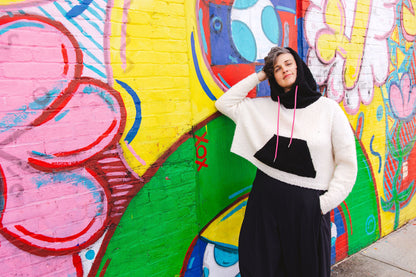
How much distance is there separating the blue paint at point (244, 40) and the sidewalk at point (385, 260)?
7.86ft

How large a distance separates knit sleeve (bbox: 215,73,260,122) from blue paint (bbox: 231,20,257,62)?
0.45 metres

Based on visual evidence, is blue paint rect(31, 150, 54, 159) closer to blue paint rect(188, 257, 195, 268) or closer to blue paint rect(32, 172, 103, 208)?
blue paint rect(32, 172, 103, 208)

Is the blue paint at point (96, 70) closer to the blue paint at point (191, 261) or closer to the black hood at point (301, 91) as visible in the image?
the black hood at point (301, 91)

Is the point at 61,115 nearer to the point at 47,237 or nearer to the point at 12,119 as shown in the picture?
the point at 12,119

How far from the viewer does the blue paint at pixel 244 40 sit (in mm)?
2695

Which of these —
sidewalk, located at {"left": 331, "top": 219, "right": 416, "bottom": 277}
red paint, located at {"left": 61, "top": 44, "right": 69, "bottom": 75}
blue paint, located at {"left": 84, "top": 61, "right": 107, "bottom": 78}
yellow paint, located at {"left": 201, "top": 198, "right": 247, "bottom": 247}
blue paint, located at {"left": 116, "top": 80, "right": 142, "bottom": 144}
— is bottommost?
sidewalk, located at {"left": 331, "top": 219, "right": 416, "bottom": 277}

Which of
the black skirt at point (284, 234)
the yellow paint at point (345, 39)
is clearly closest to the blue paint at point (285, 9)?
the yellow paint at point (345, 39)

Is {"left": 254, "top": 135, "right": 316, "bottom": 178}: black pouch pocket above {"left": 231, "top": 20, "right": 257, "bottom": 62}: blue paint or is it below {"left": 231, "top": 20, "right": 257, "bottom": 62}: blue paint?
below

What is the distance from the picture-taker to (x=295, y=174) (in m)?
2.15

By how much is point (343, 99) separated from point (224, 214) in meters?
1.85

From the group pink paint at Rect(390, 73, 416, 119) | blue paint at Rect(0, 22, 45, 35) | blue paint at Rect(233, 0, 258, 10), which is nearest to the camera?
blue paint at Rect(0, 22, 45, 35)

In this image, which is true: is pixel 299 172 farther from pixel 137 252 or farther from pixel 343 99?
pixel 343 99

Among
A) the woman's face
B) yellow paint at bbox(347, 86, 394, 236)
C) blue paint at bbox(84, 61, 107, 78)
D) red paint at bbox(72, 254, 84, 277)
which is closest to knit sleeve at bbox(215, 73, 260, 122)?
the woman's face

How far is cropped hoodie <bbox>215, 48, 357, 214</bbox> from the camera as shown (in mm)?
2105
